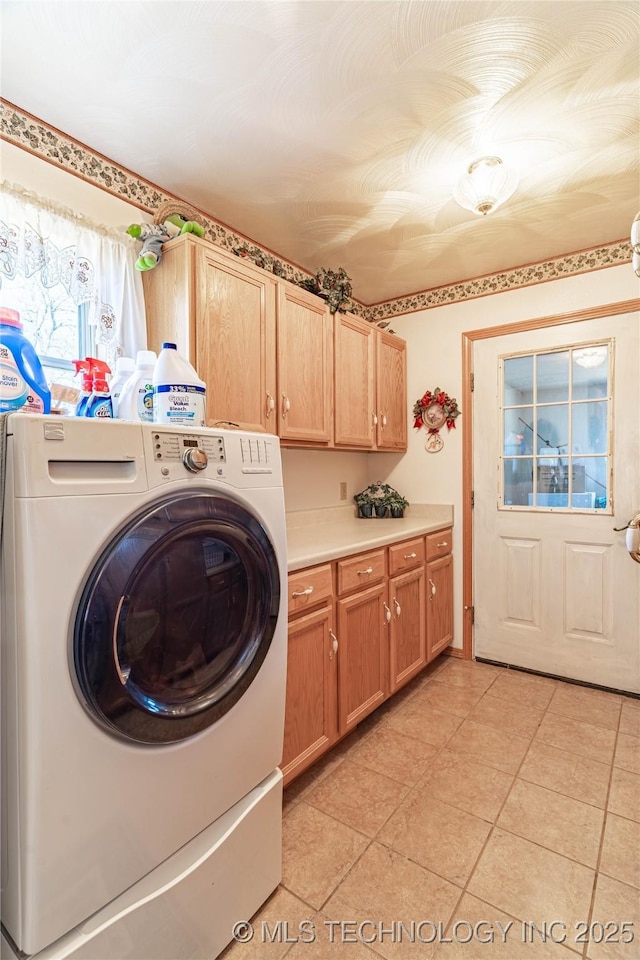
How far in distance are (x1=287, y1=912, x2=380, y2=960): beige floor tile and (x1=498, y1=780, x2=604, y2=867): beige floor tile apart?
65 cm

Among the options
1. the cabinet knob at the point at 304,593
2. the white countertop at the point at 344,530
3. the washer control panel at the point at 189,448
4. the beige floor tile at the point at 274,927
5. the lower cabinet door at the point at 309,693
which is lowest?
the beige floor tile at the point at 274,927

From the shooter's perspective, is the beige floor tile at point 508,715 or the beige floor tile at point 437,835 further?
the beige floor tile at point 508,715

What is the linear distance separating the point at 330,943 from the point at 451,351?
2.85 metres

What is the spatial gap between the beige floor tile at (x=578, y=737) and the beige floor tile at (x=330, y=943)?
1.23m

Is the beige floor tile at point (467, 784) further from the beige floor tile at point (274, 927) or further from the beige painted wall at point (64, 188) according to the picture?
the beige painted wall at point (64, 188)

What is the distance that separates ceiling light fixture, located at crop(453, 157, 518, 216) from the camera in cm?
179

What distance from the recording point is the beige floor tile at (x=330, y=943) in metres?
1.15

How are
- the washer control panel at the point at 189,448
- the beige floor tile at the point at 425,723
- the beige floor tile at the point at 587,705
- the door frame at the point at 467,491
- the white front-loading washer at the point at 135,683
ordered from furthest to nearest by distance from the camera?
the door frame at the point at 467,491 < the beige floor tile at the point at 587,705 < the beige floor tile at the point at 425,723 < the washer control panel at the point at 189,448 < the white front-loading washer at the point at 135,683

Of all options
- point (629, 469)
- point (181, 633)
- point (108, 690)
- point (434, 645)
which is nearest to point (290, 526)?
point (434, 645)

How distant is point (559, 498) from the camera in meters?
2.64

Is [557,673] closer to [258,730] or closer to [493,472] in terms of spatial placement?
[493,472]

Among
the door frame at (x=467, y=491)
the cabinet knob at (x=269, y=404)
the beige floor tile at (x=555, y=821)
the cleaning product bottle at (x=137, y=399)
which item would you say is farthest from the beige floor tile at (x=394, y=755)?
the cleaning product bottle at (x=137, y=399)

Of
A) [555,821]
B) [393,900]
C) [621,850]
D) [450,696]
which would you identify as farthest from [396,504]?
[393,900]

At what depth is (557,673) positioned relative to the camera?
2.64m
